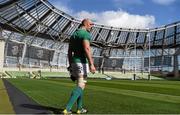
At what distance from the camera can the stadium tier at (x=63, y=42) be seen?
305 ft

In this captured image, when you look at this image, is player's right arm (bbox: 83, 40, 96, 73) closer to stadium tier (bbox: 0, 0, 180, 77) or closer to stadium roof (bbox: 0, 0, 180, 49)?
stadium roof (bbox: 0, 0, 180, 49)

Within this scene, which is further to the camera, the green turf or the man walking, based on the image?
the green turf

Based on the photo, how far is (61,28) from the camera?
107 meters

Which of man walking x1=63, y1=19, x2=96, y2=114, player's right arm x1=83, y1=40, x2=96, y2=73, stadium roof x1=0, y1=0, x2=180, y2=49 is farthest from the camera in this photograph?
stadium roof x1=0, y1=0, x2=180, y2=49

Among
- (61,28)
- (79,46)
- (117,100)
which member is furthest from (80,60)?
(61,28)

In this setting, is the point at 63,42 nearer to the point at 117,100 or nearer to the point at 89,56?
the point at 117,100

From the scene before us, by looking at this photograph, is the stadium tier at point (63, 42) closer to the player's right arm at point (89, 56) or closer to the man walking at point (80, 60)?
the man walking at point (80, 60)

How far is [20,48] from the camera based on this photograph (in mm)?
104250

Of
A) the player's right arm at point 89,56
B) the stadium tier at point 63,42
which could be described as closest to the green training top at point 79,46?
the player's right arm at point 89,56

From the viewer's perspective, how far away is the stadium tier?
93.1 metres

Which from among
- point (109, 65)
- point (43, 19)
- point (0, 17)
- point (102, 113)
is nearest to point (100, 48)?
point (109, 65)

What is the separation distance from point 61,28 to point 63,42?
6.23 meters

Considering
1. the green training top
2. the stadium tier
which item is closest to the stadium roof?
the stadium tier

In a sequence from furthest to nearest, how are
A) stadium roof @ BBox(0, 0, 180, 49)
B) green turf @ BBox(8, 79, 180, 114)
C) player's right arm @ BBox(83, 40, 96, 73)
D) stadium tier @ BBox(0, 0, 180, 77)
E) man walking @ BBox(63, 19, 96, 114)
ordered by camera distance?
stadium tier @ BBox(0, 0, 180, 77) → stadium roof @ BBox(0, 0, 180, 49) → green turf @ BBox(8, 79, 180, 114) → man walking @ BBox(63, 19, 96, 114) → player's right arm @ BBox(83, 40, 96, 73)
